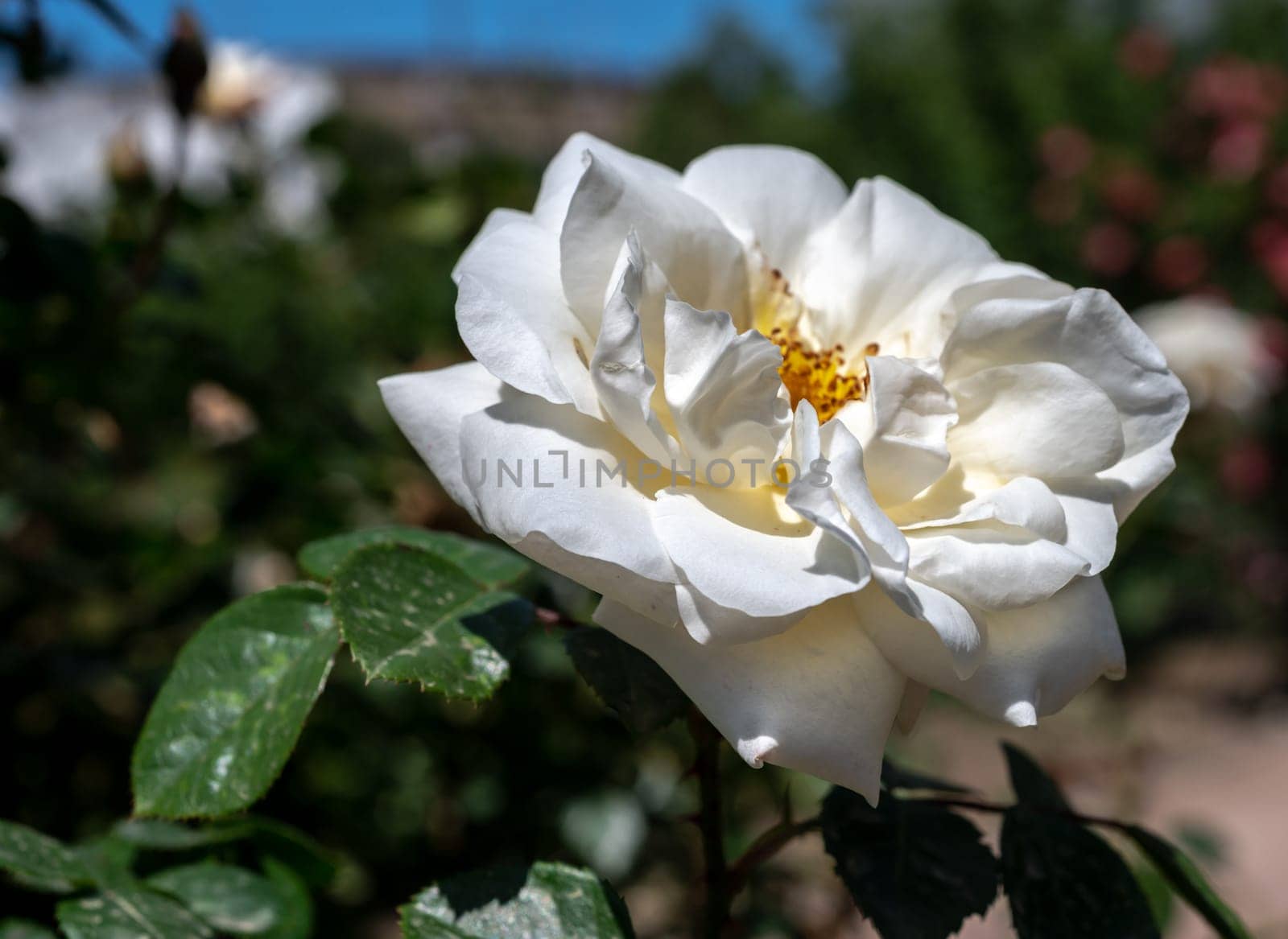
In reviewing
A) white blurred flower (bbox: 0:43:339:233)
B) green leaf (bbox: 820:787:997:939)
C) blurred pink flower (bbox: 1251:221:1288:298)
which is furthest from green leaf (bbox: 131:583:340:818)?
blurred pink flower (bbox: 1251:221:1288:298)

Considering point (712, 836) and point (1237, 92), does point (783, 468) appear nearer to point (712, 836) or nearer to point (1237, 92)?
point (712, 836)

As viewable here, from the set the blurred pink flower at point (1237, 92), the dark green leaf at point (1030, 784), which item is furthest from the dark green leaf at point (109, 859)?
the blurred pink flower at point (1237, 92)

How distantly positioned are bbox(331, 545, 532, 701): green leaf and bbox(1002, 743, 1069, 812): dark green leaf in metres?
0.35

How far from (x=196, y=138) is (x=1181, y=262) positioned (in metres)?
3.45

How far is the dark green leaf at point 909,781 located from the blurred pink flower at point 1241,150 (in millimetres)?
3849

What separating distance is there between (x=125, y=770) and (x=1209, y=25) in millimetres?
5925

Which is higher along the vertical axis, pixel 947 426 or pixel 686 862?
pixel 947 426

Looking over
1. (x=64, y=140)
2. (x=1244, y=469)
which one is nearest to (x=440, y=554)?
(x=64, y=140)

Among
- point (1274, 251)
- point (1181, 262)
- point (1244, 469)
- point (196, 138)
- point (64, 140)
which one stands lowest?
point (1244, 469)

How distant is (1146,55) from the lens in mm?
4266

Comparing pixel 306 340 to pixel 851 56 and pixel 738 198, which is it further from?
pixel 851 56

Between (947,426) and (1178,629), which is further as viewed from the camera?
(1178,629)

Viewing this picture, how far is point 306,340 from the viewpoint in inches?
73.5

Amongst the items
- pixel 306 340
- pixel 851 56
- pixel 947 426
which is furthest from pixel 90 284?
pixel 851 56
